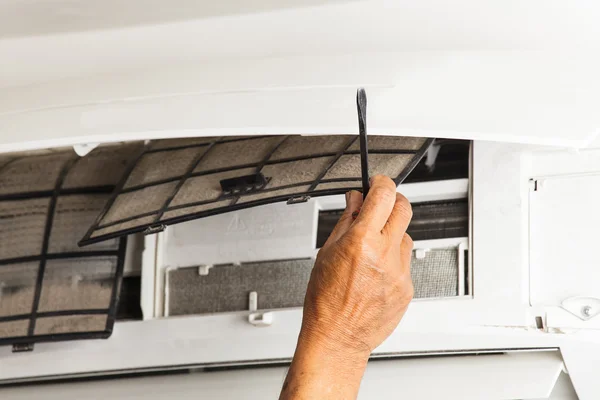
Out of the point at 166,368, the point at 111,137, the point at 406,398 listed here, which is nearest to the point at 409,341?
the point at 406,398

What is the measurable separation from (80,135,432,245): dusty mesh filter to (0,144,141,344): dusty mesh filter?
19cm

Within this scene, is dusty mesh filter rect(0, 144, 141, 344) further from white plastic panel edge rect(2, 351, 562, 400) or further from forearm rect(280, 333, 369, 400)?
forearm rect(280, 333, 369, 400)

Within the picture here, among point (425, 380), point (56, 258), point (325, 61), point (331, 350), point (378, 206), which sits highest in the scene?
point (325, 61)

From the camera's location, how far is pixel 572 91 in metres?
1.03

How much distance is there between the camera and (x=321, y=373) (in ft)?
3.07

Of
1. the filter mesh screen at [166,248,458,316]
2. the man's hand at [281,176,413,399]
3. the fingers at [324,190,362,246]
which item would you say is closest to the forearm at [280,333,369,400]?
the man's hand at [281,176,413,399]

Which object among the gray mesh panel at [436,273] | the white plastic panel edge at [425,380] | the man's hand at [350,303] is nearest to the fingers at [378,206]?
the man's hand at [350,303]

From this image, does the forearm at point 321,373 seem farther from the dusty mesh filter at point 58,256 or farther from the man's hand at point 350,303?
the dusty mesh filter at point 58,256

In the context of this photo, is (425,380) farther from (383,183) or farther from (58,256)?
(58,256)

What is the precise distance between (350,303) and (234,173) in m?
0.52

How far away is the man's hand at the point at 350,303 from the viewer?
93 centimetres

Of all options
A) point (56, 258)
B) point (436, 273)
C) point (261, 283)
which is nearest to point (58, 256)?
point (56, 258)

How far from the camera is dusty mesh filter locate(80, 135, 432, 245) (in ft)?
3.99

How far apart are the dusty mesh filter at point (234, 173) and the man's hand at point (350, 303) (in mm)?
241
